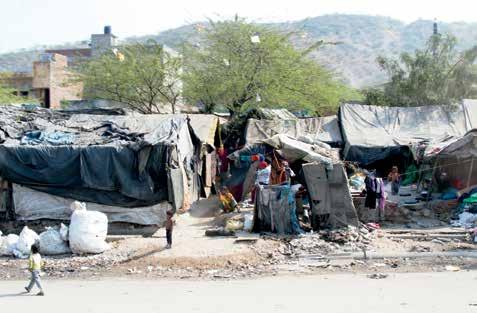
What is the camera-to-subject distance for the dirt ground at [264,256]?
11188 mm

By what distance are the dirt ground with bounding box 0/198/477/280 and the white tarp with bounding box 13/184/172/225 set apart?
595 mm

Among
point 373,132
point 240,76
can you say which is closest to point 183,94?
point 240,76

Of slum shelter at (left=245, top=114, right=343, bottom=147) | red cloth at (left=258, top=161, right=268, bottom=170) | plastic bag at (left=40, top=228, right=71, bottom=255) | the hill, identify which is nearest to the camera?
plastic bag at (left=40, top=228, right=71, bottom=255)

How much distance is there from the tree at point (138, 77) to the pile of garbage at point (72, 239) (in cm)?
1345

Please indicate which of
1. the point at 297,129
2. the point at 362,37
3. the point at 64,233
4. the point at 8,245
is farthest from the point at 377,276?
the point at 362,37

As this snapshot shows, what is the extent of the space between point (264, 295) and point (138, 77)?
18215mm

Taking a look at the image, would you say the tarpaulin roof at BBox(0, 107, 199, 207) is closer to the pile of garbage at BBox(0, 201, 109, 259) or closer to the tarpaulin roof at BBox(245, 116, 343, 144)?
the pile of garbage at BBox(0, 201, 109, 259)

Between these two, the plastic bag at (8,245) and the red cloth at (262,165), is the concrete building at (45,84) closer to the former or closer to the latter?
the red cloth at (262,165)

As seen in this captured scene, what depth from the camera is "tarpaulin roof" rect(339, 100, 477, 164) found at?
67.1ft

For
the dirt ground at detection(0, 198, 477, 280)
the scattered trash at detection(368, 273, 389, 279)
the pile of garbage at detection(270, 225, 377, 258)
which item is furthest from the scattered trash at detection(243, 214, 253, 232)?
the scattered trash at detection(368, 273, 389, 279)

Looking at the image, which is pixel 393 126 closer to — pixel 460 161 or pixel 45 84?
pixel 460 161

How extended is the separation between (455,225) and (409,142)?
6458mm

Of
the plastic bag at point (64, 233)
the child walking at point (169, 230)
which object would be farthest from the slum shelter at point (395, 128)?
the plastic bag at point (64, 233)

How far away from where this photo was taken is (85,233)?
12398 millimetres
